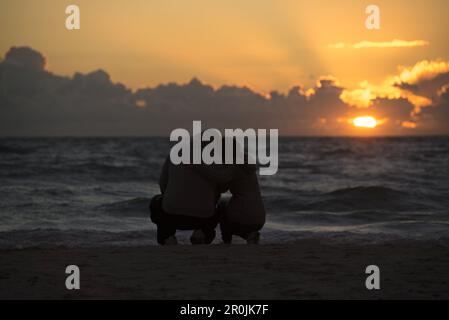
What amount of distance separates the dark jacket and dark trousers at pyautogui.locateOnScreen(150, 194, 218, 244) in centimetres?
10

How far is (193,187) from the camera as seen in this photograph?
21.2 feet

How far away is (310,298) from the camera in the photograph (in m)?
4.65

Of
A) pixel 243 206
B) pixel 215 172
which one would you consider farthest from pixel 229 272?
pixel 243 206

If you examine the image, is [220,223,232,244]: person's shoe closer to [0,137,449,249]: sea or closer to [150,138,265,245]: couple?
[150,138,265,245]: couple

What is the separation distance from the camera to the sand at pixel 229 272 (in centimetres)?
481

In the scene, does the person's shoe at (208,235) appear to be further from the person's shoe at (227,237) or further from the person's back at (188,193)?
the person's back at (188,193)

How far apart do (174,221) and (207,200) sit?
50 centimetres

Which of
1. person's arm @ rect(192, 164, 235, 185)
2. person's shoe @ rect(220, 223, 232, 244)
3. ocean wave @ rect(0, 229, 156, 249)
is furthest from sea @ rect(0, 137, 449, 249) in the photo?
person's arm @ rect(192, 164, 235, 185)

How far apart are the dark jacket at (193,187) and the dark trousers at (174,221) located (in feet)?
0.34

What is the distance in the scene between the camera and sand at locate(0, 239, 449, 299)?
4.81 metres

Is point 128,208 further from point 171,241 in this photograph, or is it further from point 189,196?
point 189,196

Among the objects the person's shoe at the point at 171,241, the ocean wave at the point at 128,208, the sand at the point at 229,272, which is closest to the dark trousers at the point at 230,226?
the sand at the point at 229,272

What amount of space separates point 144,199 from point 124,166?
1630 cm
